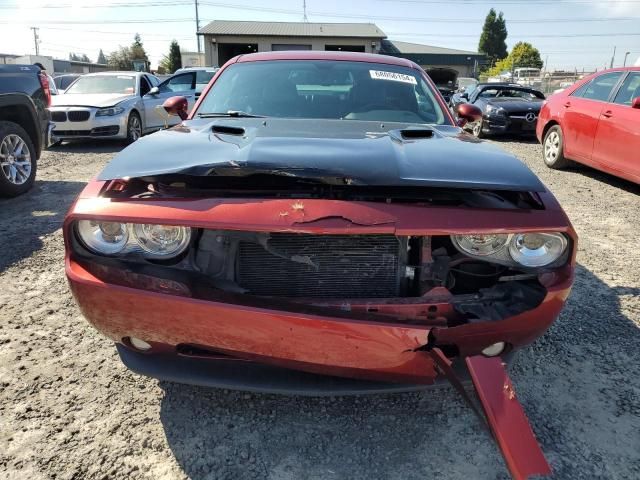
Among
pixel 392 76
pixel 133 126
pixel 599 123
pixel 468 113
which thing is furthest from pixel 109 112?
pixel 599 123

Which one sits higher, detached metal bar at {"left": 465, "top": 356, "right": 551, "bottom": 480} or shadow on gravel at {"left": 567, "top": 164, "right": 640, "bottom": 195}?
detached metal bar at {"left": 465, "top": 356, "right": 551, "bottom": 480}

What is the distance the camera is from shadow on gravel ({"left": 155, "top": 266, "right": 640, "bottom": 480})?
1919mm

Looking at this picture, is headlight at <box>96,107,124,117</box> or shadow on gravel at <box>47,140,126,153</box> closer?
headlight at <box>96,107,124,117</box>

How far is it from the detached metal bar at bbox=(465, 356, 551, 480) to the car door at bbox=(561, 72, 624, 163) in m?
6.23

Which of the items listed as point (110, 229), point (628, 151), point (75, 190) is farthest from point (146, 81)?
point (110, 229)

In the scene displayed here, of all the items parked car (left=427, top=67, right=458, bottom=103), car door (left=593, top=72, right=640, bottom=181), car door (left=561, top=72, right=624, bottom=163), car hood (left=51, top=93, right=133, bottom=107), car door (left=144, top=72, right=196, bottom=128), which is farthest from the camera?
parked car (left=427, top=67, right=458, bottom=103)

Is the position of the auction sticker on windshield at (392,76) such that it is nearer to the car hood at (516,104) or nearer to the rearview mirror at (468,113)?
the rearview mirror at (468,113)

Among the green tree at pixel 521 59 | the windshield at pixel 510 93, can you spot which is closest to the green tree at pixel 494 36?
the green tree at pixel 521 59

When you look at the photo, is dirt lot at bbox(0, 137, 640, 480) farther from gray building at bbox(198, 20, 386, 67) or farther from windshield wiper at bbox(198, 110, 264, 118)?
gray building at bbox(198, 20, 386, 67)

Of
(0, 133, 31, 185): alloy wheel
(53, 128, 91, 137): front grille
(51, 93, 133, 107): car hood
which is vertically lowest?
(53, 128, 91, 137): front grille

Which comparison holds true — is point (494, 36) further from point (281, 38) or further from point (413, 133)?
point (413, 133)

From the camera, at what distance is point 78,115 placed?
A: 367 inches

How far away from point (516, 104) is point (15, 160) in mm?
9897

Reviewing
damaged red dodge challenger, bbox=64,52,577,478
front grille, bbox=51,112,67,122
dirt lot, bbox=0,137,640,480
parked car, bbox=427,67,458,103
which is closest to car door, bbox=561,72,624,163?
parked car, bbox=427,67,458,103
